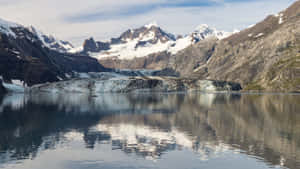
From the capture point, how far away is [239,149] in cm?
5884

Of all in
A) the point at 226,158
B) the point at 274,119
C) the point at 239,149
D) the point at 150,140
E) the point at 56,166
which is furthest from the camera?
the point at 274,119

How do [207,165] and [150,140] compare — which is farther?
[150,140]

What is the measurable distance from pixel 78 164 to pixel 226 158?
66.3ft

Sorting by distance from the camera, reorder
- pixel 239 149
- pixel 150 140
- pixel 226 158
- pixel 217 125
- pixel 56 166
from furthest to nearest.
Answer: pixel 217 125, pixel 150 140, pixel 239 149, pixel 226 158, pixel 56 166

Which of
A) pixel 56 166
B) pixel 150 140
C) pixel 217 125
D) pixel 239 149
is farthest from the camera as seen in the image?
pixel 217 125

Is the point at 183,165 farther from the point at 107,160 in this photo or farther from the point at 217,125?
the point at 217,125

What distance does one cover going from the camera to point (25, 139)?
6844 centimetres

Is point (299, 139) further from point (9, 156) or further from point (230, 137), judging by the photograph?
point (9, 156)

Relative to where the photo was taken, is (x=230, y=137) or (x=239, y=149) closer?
(x=239, y=149)

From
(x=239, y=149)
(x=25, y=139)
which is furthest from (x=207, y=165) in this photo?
(x=25, y=139)

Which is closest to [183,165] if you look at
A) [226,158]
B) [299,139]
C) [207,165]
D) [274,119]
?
[207,165]

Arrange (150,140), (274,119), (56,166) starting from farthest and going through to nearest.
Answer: (274,119) → (150,140) → (56,166)

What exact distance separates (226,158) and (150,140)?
18306mm

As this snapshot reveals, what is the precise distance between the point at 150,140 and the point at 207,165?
66.3ft
